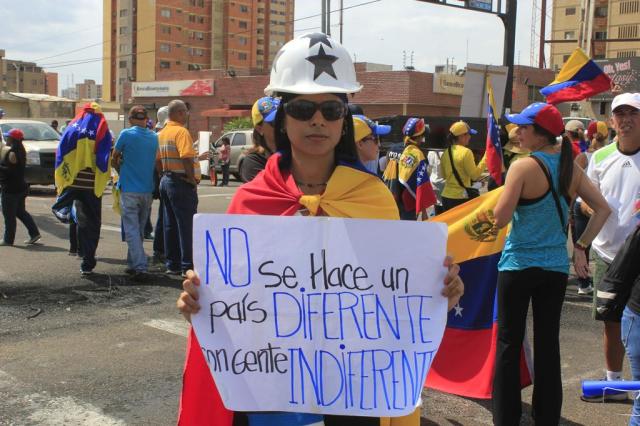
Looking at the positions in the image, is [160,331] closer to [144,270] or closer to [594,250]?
[144,270]

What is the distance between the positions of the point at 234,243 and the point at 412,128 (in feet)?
18.5

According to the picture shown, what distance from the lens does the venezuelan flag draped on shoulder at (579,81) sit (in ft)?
19.4

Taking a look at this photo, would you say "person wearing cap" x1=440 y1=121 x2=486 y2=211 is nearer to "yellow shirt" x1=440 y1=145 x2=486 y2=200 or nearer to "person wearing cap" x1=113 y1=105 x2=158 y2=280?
"yellow shirt" x1=440 y1=145 x2=486 y2=200

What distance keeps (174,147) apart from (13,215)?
3.67m

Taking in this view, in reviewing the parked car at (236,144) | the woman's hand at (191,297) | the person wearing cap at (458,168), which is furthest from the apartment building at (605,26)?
the woman's hand at (191,297)

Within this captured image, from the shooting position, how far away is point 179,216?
8.10 metres

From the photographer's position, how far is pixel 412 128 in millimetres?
7629

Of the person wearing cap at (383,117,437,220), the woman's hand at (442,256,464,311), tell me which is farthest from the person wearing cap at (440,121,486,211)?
the woman's hand at (442,256,464,311)

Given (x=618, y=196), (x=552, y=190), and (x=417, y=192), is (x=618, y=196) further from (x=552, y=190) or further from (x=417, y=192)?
(x=417, y=192)

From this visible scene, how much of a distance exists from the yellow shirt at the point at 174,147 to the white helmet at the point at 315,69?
223 inches

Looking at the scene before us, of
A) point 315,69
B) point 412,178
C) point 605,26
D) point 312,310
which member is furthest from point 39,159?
point 605,26

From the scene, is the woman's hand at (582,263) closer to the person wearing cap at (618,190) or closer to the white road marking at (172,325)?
the person wearing cap at (618,190)

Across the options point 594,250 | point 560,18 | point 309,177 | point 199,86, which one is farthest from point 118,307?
point 560,18

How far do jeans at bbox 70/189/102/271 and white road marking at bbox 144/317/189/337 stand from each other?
2.03 meters
